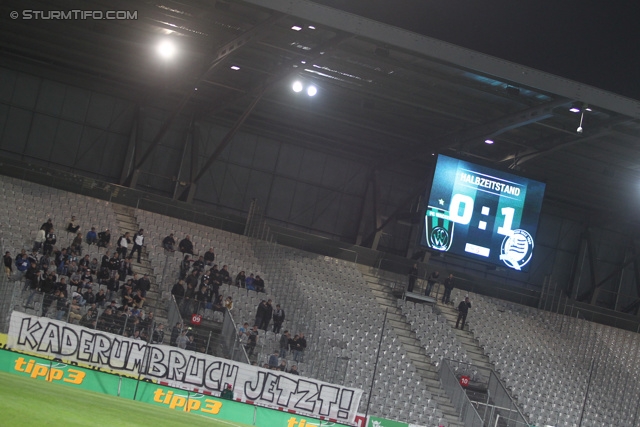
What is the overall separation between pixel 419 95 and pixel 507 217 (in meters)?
5.44

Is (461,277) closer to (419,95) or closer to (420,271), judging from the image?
(420,271)

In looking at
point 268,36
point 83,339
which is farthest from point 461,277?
point 83,339

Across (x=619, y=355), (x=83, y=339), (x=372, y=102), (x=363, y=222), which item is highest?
(x=372, y=102)

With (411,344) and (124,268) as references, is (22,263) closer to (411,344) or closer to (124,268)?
(124,268)

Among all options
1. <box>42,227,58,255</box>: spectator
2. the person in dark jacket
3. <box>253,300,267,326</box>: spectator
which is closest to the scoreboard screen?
the person in dark jacket

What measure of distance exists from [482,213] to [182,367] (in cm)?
1227

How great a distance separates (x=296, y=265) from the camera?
37000 mm

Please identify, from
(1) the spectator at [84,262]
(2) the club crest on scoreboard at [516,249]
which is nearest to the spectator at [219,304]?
(1) the spectator at [84,262]

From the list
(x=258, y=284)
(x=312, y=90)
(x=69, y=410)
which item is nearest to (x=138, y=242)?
(x=258, y=284)

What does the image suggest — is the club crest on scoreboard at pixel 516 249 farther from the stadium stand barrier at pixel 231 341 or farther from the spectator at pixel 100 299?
the spectator at pixel 100 299

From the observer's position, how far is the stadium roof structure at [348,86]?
2725 cm

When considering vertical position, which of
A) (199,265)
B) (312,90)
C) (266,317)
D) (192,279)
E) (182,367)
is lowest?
(182,367)

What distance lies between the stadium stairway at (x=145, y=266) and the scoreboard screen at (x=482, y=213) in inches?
362

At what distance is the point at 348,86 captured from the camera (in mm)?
33469
